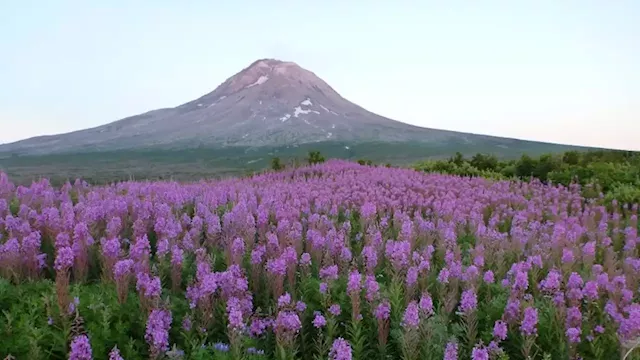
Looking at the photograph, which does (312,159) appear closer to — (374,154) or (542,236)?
(542,236)

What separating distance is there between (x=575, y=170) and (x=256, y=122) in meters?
117

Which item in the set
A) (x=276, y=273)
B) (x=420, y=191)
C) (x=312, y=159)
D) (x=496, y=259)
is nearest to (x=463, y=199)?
(x=420, y=191)

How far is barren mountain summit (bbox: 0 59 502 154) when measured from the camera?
12131 cm

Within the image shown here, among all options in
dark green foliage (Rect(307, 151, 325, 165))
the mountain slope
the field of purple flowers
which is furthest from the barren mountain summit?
the field of purple flowers

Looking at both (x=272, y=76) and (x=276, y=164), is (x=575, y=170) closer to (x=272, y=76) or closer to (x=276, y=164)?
(x=276, y=164)

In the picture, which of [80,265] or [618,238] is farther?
[618,238]

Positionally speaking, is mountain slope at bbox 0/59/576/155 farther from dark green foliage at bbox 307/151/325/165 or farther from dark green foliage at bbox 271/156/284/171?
dark green foliage at bbox 271/156/284/171

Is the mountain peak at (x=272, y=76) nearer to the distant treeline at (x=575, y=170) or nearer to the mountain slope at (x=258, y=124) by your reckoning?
the mountain slope at (x=258, y=124)

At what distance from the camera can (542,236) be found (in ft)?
24.9

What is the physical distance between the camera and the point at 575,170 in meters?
16.5

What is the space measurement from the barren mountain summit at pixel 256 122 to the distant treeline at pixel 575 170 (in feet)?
312

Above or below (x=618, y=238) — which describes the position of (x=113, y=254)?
above

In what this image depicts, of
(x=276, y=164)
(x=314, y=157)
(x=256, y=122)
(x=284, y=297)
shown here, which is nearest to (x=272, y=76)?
(x=256, y=122)

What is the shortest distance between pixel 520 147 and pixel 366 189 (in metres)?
125
